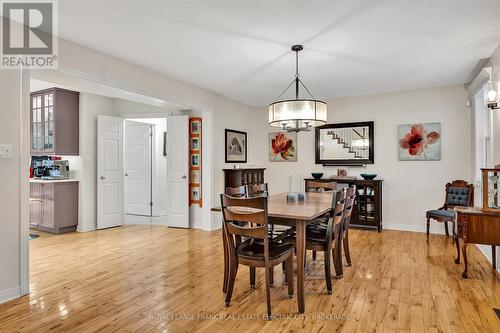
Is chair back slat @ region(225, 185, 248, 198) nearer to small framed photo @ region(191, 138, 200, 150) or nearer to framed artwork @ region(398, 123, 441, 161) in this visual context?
small framed photo @ region(191, 138, 200, 150)

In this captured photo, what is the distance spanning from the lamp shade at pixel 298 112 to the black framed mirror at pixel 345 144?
2673 mm

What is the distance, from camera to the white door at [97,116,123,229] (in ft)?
17.8

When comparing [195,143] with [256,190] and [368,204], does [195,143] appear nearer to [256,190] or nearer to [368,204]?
[256,190]

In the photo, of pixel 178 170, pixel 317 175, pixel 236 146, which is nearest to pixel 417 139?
pixel 317 175

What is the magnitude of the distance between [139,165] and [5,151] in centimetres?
415

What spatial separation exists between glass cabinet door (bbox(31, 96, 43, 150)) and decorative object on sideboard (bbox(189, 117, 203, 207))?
2625 mm

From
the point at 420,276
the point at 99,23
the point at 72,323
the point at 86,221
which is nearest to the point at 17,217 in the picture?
the point at 72,323

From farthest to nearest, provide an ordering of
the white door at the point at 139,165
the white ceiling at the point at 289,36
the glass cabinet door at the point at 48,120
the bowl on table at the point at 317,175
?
the white door at the point at 139,165, the bowl on table at the point at 317,175, the glass cabinet door at the point at 48,120, the white ceiling at the point at 289,36

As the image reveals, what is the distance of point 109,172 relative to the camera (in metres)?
5.58

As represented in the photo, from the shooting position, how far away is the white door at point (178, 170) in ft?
18.0

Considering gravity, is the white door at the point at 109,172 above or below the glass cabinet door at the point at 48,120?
below

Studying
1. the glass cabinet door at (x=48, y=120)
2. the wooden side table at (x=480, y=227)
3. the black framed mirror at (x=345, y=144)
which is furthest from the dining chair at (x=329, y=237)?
the glass cabinet door at (x=48, y=120)

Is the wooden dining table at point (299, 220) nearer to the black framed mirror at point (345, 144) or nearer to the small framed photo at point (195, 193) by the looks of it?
the small framed photo at point (195, 193)

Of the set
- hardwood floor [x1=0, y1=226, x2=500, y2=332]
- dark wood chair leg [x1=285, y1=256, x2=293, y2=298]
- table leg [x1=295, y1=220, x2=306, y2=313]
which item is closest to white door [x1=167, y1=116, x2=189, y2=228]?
hardwood floor [x1=0, y1=226, x2=500, y2=332]
